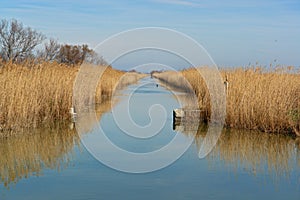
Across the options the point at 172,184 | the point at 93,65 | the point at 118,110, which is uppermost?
the point at 93,65

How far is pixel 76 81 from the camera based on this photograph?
11789 mm

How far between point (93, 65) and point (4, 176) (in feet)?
30.9

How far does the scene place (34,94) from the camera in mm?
8914

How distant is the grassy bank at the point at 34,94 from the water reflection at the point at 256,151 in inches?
125

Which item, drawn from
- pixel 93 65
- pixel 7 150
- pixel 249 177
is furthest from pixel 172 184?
pixel 93 65

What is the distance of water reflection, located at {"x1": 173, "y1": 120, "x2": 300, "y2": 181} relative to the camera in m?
6.02

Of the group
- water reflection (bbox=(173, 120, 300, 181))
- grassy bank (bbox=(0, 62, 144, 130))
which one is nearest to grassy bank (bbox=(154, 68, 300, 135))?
water reflection (bbox=(173, 120, 300, 181))

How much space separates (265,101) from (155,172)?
12.5 feet

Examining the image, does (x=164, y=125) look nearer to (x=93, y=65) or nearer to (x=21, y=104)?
(x=21, y=104)

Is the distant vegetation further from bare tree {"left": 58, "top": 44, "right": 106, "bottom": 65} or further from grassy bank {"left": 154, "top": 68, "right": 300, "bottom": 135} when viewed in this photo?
bare tree {"left": 58, "top": 44, "right": 106, "bottom": 65}

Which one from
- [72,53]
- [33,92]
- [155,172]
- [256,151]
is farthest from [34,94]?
[72,53]

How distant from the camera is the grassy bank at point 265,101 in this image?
27.9 feet

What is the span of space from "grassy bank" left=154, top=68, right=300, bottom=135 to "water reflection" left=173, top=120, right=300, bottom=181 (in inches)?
11.8

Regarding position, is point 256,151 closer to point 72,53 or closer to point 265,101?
point 265,101
